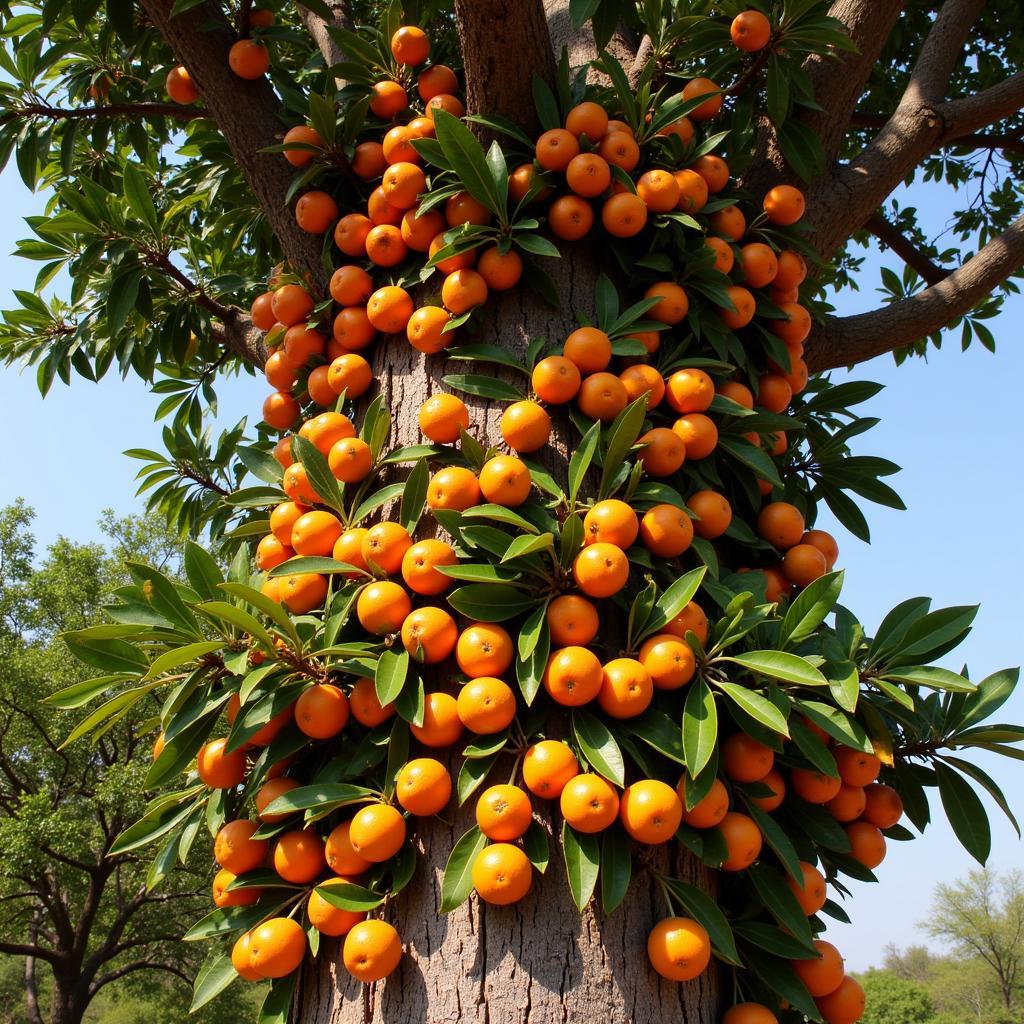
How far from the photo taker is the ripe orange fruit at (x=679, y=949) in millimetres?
1587

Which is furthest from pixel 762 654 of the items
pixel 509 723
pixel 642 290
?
pixel 642 290

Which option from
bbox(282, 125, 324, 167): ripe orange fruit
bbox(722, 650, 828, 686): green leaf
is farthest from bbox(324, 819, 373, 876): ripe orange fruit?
bbox(282, 125, 324, 167): ripe orange fruit

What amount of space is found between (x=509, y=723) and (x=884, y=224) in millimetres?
3508

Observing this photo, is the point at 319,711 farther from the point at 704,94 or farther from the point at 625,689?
the point at 704,94

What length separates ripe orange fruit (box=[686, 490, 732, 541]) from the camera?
2.11m

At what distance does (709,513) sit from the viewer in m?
2.11

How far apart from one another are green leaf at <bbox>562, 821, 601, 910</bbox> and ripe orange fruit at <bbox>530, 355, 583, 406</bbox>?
1025mm

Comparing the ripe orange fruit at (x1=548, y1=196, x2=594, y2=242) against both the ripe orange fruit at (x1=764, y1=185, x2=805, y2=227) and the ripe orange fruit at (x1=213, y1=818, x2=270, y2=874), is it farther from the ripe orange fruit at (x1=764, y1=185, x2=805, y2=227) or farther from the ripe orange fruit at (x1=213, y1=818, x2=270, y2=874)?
the ripe orange fruit at (x1=213, y1=818, x2=270, y2=874)

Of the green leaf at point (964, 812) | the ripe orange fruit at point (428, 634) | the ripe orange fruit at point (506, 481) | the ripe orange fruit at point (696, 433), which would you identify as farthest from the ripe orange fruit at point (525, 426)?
the green leaf at point (964, 812)

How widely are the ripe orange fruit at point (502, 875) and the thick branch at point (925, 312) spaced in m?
2.41

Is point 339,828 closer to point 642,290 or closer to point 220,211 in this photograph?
point 642,290

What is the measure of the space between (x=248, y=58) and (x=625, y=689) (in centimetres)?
246

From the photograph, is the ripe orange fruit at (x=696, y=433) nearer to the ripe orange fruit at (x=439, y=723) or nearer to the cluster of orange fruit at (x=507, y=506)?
the cluster of orange fruit at (x=507, y=506)

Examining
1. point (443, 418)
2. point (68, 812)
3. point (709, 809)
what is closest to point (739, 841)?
point (709, 809)
